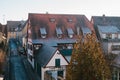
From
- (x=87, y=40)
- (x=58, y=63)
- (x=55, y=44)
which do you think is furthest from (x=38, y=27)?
(x=87, y=40)

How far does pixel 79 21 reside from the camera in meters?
57.2

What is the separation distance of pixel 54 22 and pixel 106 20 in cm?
1440

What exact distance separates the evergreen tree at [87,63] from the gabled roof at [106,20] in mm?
40948

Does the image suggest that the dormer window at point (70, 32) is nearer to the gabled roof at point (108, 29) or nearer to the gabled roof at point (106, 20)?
the gabled roof at point (108, 29)

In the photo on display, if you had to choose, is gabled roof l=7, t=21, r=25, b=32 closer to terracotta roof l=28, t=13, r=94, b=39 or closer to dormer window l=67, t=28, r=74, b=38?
terracotta roof l=28, t=13, r=94, b=39

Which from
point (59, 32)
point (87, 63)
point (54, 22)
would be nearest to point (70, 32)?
point (59, 32)

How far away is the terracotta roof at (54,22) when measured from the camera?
51.6 m

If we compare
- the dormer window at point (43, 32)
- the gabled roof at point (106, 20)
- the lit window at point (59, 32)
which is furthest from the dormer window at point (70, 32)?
the gabled roof at point (106, 20)

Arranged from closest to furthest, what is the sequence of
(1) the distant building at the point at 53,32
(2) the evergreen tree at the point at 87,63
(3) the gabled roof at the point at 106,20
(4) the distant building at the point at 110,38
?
(2) the evergreen tree at the point at 87,63 < (1) the distant building at the point at 53,32 < (4) the distant building at the point at 110,38 < (3) the gabled roof at the point at 106,20

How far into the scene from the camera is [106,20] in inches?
2378

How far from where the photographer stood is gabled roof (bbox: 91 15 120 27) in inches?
2326

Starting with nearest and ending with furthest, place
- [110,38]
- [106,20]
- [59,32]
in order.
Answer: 1. [59,32]
2. [110,38]
3. [106,20]

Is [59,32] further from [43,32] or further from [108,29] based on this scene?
[108,29]

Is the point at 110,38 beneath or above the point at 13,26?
beneath
